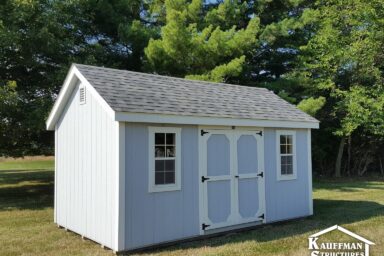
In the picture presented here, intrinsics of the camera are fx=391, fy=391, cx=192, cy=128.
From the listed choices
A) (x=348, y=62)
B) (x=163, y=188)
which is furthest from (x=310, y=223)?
(x=348, y=62)

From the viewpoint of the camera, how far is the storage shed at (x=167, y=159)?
6.79 metres

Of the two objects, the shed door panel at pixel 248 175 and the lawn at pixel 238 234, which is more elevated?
the shed door panel at pixel 248 175

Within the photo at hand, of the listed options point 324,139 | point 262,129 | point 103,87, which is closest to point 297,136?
point 262,129

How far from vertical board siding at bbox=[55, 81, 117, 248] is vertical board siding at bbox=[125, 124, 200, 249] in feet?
0.99

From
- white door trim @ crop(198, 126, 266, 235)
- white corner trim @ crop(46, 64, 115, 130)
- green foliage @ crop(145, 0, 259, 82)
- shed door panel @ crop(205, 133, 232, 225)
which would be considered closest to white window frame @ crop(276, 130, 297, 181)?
white door trim @ crop(198, 126, 266, 235)

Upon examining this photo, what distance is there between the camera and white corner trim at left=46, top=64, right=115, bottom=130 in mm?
6827

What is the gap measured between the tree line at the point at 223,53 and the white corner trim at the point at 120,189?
265 inches

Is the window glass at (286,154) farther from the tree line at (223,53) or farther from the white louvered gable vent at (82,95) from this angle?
the tree line at (223,53)

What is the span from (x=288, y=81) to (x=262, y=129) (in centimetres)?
1019

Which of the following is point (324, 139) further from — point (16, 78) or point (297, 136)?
point (16, 78)

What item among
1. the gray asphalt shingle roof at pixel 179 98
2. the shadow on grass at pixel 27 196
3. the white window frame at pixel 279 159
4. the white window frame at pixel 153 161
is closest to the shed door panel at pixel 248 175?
the gray asphalt shingle roof at pixel 179 98

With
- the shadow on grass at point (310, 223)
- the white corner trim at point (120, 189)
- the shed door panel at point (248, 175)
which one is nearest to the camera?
the white corner trim at point (120, 189)

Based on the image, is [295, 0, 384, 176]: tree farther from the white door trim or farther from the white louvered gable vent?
the white louvered gable vent

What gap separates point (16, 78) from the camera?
1447 centimetres
